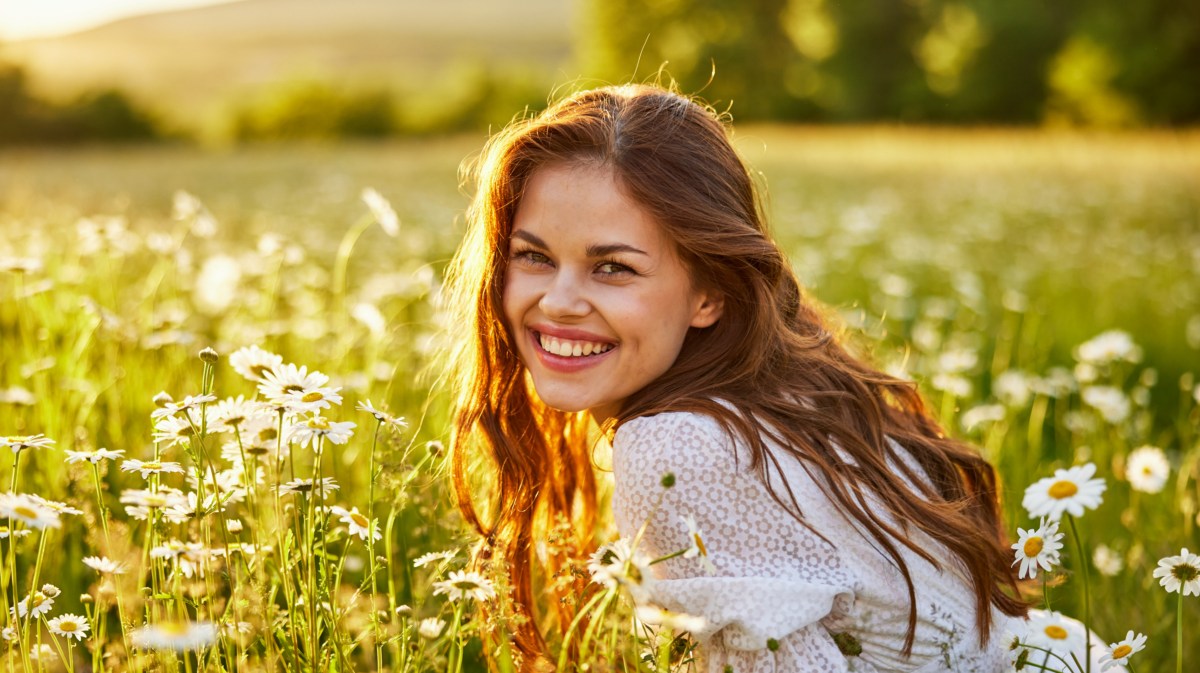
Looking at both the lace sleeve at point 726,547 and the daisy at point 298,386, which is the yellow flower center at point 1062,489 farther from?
the daisy at point 298,386

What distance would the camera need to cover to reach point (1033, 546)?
1.58 metres

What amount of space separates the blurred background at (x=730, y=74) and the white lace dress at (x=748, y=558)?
22.4 m

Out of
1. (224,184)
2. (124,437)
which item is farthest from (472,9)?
(124,437)

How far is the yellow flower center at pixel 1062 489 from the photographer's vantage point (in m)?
1.44

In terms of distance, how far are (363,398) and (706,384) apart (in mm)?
992

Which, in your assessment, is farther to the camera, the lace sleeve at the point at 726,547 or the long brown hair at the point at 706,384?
the long brown hair at the point at 706,384

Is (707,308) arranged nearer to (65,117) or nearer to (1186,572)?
(1186,572)

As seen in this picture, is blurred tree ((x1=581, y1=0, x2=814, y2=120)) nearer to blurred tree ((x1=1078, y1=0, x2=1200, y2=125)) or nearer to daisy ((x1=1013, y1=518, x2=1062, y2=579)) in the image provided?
blurred tree ((x1=1078, y1=0, x2=1200, y2=125))

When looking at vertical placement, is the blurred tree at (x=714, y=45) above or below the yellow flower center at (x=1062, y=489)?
above

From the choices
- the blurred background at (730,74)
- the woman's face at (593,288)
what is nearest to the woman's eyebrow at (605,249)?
the woman's face at (593,288)

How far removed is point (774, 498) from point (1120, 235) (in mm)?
6636

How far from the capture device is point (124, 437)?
9.08ft

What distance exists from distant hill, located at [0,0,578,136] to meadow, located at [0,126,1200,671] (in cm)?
2659

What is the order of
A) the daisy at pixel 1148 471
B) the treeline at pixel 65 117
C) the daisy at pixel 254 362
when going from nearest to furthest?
the daisy at pixel 254 362 < the daisy at pixel 1148 471 < the treeline at pixel 65 117
